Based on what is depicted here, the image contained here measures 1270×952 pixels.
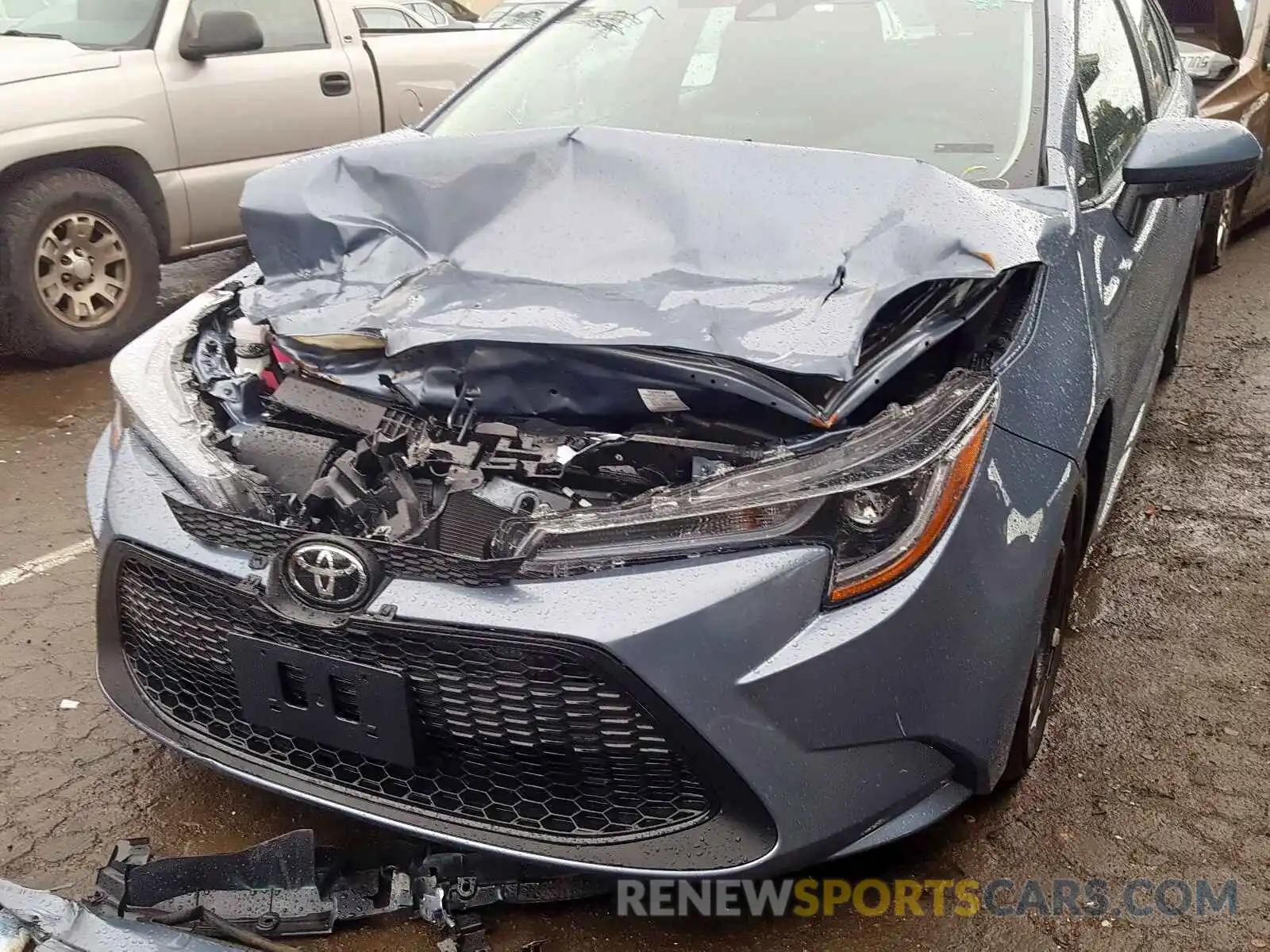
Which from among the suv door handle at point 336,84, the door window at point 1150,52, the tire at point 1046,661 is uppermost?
the door window at point 1150,52

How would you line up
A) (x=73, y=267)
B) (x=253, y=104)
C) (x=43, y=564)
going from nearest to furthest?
1. (x=43, y=564)
2. (x=73, y=267)
3. (x=253, y=104)

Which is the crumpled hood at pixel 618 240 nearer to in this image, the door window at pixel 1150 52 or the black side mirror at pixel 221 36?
the door window at pixel 1150 52

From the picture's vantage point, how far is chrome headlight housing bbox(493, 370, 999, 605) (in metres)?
1.80

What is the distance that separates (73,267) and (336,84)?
1.66 metres

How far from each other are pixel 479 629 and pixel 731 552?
0.40 metres

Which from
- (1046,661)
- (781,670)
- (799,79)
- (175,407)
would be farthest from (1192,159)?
(175,407)

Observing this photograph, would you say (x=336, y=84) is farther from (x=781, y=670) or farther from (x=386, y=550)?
(x=781, y=670)

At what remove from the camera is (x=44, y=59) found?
475cm

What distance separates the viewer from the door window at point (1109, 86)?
2881 millimetres

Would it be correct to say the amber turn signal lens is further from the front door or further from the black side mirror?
the black side mirror

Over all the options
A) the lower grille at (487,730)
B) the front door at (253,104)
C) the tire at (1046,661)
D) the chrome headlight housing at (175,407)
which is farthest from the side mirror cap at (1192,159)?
the front door at (253,104)

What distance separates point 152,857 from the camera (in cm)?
226

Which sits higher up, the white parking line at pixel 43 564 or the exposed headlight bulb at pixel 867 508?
the exposed headlight bulb at pixel 867 508

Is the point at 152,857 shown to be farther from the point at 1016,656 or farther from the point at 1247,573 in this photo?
the point at 1247,573
